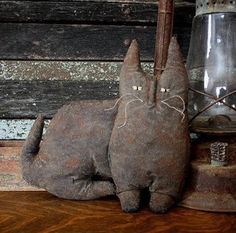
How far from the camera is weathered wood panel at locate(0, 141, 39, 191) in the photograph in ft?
4.10

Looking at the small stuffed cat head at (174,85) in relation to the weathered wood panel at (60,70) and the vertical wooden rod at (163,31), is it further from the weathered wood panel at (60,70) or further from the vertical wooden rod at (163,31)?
the weathered wood panel at (60,70)

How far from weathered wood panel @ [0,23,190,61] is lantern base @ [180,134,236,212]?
48cm

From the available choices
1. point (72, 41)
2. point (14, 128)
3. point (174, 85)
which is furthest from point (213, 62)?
point (14, 128)

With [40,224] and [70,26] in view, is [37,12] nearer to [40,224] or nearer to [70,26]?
[70,26]

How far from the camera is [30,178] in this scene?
3.41 ft

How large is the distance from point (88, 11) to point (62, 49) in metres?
0.13

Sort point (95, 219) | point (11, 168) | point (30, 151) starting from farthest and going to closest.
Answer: point (11, 168)
point (30, 151)
point (95, 219)

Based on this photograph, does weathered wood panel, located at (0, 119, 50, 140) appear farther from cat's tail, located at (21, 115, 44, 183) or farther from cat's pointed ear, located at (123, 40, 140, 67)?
cat's pointed ear, located at (123, 40, 140, 67)

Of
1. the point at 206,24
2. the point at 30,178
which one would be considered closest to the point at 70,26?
the point at 206,24

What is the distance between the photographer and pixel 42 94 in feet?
4.47

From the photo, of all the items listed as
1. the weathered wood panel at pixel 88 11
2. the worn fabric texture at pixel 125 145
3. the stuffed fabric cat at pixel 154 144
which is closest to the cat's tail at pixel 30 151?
the worn fabric texture at pixel 125 145

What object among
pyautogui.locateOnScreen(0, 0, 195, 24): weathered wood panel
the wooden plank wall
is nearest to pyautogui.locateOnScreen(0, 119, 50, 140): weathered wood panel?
the wooden plank wall

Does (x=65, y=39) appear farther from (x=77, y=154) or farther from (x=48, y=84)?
(x=77, y=154)

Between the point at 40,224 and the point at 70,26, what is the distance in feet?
2.17
